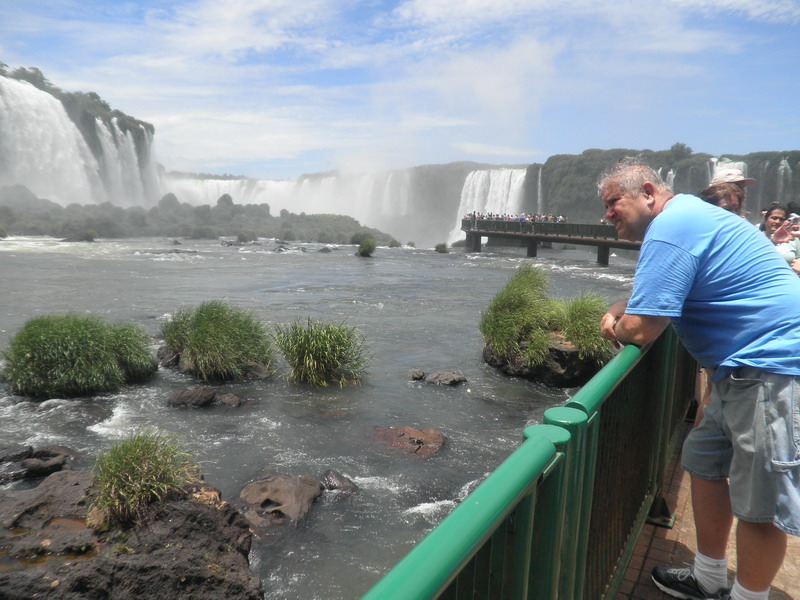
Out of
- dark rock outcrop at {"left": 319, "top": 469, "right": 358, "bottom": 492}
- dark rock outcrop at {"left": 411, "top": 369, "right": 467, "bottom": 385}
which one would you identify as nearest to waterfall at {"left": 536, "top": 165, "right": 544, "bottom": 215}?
dark rock outcrop at {"left": 411, "top": 369, "right": 467, "bottom": 385}

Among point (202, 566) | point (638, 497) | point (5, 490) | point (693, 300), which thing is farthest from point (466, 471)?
point (693, 300)

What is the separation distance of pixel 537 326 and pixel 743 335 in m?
10.3

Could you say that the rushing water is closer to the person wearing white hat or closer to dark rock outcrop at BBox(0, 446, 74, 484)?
dark rock outcrop at BBox(0, 446, 74, 484)

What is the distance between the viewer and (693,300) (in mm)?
→ 2676

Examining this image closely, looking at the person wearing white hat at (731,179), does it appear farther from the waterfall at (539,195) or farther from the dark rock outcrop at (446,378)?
the waterfall at (539,195)

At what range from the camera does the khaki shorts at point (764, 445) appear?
2457 millimetres

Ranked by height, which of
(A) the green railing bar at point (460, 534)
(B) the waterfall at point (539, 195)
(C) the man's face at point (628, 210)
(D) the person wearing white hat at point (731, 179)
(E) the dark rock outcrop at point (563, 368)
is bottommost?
(E) the dark rock outcrop at point (563, 368)

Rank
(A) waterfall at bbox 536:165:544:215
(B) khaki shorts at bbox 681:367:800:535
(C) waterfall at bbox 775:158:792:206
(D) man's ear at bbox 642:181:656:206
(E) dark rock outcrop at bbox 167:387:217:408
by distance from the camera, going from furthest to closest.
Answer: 1. (A) waterfall at bbox 536:165:544:215
2. (C) waterfall at bbox 775:158:792:206
3. (E) dark rock outcrop at bbox 167:387:217:408
4. (D) man's ear at bbox 642:181:656:206
5. (B) khaki shorts at bbox 681:367:800:535

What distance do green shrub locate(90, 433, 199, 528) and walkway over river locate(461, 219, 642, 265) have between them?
2842cm

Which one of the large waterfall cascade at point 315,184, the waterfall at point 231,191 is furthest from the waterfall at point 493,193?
the waterfall at point 231,191

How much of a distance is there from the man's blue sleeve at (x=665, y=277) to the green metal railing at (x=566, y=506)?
0.89ft

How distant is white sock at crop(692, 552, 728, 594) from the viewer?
3.02 m

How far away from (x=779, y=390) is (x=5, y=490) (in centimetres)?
773

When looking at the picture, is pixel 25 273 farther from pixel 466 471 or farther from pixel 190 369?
pixel 466 471
